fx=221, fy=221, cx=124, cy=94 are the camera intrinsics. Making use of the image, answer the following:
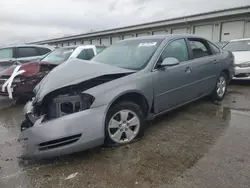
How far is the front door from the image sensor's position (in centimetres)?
350

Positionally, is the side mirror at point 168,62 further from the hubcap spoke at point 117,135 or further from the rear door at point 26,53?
the rear door at point 26,53

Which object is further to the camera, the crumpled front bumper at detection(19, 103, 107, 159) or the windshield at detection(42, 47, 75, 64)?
the windshield at detection(42, 47, 75, 64)

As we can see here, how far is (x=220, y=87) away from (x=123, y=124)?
3.16 metres

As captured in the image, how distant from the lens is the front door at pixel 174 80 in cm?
350

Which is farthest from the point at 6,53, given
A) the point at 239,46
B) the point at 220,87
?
the point at 239,46

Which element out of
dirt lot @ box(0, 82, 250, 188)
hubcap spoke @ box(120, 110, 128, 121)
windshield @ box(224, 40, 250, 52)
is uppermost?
windshield @ box(224, 40, 250, 52)

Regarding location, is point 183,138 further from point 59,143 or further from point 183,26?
point 183,26

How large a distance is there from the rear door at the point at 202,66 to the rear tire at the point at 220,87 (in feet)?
0.84

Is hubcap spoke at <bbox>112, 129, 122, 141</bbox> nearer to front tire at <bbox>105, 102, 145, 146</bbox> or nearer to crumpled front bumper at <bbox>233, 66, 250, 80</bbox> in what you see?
front tire at <bbox>105, 102, 145, 146</bbox>

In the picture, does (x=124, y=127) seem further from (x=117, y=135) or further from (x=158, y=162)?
(x=158, y=162)

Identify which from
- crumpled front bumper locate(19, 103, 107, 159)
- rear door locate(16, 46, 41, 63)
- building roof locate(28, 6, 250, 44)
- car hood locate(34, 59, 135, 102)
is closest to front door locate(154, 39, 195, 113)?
car hood locate(34, 59, 135, 102)

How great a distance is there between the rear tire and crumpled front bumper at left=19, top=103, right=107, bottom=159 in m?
3.42

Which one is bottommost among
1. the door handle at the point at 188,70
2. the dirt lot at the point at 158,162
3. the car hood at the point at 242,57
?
the dirt lot at the point at 158,162

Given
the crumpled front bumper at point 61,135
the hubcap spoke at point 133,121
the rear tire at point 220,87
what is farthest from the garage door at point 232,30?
the crumpled front bumper at point 61,135
